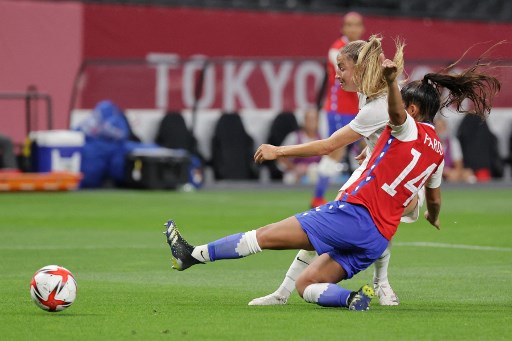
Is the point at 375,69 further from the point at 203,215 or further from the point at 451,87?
the point at 203,215

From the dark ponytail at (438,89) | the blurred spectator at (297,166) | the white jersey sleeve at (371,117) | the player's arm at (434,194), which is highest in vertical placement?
the dark ponytail at (438,89)

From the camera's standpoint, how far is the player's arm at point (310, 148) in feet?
23.8

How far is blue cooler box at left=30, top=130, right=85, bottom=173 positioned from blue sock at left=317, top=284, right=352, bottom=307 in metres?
13.3

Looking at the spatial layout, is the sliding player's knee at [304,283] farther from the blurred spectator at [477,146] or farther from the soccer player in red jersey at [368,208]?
the blurred spectator at [477,146]

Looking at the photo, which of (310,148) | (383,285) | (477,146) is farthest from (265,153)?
(477,146)

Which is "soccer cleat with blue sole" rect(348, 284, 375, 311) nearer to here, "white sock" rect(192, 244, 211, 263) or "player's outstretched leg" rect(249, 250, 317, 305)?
"player's outstretched leg" rect(249, 250, 317, 305)

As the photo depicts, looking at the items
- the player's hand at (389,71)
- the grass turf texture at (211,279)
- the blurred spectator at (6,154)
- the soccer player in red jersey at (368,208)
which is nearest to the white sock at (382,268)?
the grass turf texture at (211,279)

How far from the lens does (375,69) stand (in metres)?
7.50

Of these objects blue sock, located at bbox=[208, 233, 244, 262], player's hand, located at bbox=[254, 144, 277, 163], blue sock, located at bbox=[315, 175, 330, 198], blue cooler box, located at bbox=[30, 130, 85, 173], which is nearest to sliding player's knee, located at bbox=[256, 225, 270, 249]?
blue sock, located at bbox=[208, 233, 244, 262]

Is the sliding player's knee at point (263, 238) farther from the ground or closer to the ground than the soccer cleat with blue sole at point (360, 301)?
farther from the ground

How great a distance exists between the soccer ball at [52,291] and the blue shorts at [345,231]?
1.39m

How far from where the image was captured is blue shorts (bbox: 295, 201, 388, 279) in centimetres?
752

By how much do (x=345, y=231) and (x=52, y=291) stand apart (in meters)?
1.69

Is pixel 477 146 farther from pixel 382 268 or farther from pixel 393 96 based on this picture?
pixel 393 96
